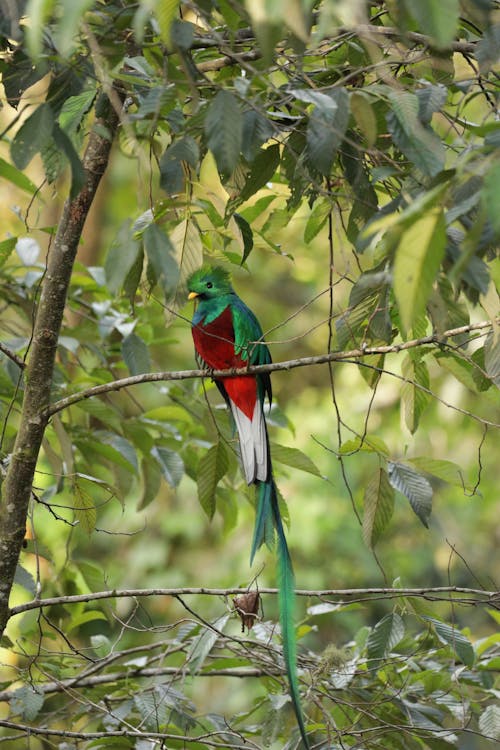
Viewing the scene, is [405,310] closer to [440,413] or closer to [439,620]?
[439,620]

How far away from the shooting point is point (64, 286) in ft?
5.35

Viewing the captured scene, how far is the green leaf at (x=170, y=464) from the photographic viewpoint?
2.21 metres

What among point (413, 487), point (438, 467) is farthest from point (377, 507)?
point (438, 467)

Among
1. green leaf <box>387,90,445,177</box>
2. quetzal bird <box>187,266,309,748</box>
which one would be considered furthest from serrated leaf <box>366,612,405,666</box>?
green leaf <box>387,90,445,177</box>

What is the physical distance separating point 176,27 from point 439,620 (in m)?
1.26

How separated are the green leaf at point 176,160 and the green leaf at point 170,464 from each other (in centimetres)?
114

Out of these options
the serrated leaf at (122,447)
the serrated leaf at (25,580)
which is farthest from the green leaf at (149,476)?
the serrated leaf at (25,580)

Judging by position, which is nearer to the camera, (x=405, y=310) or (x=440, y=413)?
(x=405, y=310)

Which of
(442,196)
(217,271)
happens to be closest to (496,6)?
(442,196)

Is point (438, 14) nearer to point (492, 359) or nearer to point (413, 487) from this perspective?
point (492, 359)

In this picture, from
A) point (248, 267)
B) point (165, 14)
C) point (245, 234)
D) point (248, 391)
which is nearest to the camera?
point (165, 14)

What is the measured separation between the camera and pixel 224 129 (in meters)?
1.04

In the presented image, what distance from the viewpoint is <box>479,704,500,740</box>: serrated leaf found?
1.76 metres

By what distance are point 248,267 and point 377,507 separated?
681mm
